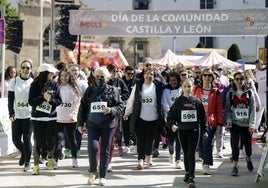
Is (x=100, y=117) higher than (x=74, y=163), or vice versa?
(x=100, y=117)

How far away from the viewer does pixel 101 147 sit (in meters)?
9.88

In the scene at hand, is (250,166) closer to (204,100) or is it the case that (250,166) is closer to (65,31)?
(204,100)

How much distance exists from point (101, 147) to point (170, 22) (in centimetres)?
1295

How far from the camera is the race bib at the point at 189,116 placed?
9977 millimetres

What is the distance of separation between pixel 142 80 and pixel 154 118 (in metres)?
0.76

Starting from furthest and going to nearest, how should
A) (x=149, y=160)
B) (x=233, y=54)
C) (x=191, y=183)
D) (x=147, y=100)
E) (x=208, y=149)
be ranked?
(x=233, y=54)
(x=149, y=160)
(x=147, y=100)
(x=208, y=149)
(x=191, y=183)

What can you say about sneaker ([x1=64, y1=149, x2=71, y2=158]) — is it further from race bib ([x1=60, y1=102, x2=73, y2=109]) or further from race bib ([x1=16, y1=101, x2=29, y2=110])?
race bib ([x1=16, y1=101, x2=29, y2=110])

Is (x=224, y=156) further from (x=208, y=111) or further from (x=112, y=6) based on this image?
(x=112, y=6)

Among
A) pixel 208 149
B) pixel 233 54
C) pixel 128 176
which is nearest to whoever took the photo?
pixel 128 176

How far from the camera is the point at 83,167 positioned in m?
11.9

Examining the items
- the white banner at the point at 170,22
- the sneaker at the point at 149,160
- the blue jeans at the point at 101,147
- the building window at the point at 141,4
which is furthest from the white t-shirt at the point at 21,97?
the building window at the point at 141,4

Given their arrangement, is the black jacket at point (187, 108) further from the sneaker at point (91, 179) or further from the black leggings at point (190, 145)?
the sneaker at point (91, 179)

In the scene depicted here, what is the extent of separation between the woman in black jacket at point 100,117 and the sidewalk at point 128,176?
0.39m

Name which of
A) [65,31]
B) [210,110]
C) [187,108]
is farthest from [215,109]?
[65,31]
